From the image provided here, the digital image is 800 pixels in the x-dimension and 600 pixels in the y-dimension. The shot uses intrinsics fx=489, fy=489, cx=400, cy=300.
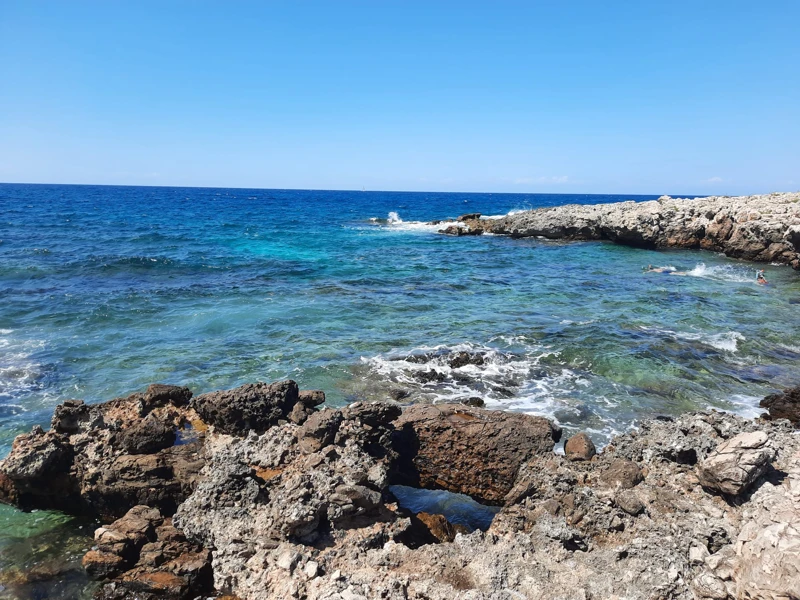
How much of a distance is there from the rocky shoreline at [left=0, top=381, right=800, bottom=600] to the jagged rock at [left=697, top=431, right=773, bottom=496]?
24 millimetres

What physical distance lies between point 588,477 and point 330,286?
19343 mm

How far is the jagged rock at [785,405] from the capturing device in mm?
10234

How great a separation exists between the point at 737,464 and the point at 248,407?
7.14 meters

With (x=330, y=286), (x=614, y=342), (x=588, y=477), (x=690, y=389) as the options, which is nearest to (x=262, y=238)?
(x=330, y=286)

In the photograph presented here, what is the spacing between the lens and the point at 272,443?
7.51 m

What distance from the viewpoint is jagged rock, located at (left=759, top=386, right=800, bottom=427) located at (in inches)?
403

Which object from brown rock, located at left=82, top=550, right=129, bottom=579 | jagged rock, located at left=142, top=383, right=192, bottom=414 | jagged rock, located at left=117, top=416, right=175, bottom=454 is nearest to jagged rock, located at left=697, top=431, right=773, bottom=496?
brown rock, located at left=82, top=550, right=129, bottom=579

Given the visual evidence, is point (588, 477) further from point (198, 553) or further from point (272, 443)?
point (198, 553)

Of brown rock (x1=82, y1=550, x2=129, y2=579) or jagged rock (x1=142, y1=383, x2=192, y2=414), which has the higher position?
jagged rock (x1=142, y1=383, x2=192, y2=414)

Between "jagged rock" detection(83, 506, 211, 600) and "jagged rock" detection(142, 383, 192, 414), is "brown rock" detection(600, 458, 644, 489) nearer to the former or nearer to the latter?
"jagged rock" detection(83, 506, 211, 600)

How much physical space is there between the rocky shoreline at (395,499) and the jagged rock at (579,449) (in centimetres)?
4

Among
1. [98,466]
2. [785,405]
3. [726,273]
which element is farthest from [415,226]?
[98,466]

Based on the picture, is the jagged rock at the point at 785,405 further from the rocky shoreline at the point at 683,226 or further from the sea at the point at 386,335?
the rocky shoreline at the point at 683,226

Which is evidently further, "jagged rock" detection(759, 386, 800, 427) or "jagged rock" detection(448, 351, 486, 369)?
"jagged rock" detection(448, 351, 486, 369)
